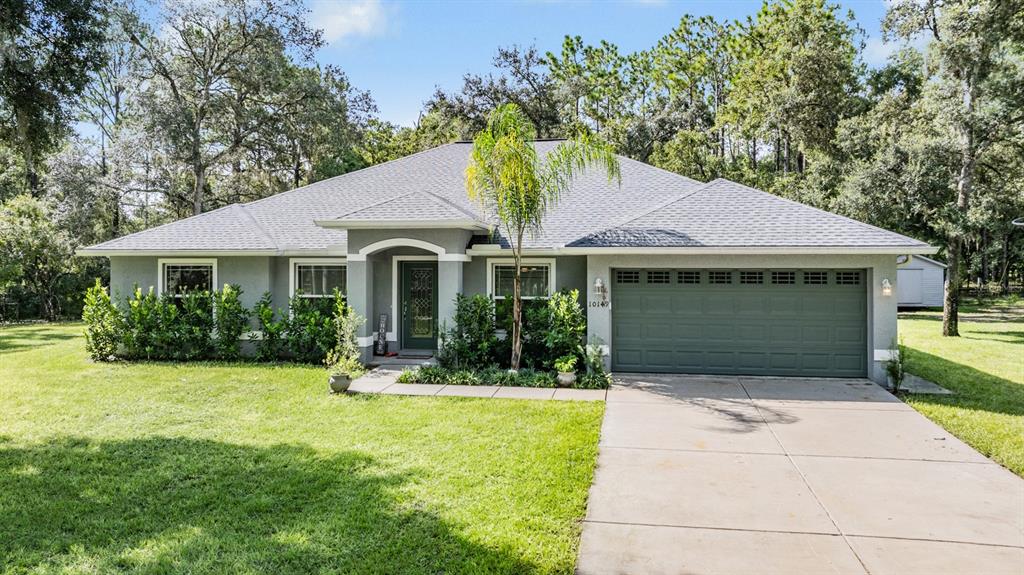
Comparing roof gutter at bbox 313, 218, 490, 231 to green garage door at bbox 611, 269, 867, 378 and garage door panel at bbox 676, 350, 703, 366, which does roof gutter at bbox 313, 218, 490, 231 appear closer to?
green garage door at bbox 611, 269, 867, 378

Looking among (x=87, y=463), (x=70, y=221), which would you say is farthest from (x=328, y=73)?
(x=87, y=463)

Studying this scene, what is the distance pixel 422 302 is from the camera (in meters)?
12.9

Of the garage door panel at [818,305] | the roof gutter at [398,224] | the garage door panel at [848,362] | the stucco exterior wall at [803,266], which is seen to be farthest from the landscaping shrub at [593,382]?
the garage door panel at [848,362]

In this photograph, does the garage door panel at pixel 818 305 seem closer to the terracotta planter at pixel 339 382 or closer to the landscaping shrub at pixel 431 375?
the landscaping shrub at pixel 431 375

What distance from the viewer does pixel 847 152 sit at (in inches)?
935

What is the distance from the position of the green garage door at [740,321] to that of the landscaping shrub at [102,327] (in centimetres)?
1071

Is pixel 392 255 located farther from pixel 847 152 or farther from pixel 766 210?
pixel 847 152

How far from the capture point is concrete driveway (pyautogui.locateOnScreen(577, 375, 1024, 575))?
13.3ft

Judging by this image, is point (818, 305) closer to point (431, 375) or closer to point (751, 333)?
point (751, 333)

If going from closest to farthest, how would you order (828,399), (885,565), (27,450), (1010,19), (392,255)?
1. (885,565)
2. (27,450)
3. (828,399)
4. (392,255)
5. (1010,19)

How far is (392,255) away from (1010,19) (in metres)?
18.4

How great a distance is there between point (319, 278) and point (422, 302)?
2.39 metres

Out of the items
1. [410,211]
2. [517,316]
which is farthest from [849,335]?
[410,211]

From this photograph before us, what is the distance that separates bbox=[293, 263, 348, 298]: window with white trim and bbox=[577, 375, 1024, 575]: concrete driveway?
7230 mm
